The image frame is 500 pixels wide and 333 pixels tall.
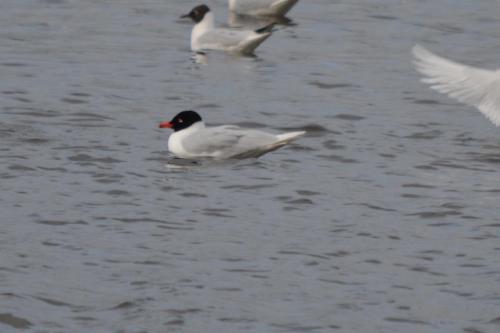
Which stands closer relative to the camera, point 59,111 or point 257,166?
point 257,166

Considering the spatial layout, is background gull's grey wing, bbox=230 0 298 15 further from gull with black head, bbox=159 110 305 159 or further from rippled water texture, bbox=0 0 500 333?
gull with black head, bbox=159 110 305 159

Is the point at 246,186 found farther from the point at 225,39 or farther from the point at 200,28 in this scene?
the point at 200,28

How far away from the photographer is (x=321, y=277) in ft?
36.1

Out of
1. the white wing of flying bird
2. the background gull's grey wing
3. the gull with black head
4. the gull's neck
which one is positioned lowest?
the background gull's grey wing

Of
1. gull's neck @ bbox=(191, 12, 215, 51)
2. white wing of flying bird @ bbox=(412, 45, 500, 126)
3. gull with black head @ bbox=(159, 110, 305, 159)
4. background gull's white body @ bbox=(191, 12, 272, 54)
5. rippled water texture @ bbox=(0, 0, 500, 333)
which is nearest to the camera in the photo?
rippled water texture @ bbox=(0, 0, 500, 333)

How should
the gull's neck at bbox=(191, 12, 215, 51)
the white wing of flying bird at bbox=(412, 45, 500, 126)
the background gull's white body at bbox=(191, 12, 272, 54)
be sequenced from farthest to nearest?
the gull's neck at bbox=(191, 12, 215, 51)
the background gull's white body at bbox=(191, 12, 272, 54)
the white wing of flying bird at bbox=(412, 45, 500, 126)

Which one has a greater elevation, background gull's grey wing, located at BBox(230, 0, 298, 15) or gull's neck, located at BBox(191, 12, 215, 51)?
gull's neck, located at BBox(191, 12, 215, 51)

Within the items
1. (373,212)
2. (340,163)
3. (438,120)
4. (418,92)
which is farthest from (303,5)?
(373,212)

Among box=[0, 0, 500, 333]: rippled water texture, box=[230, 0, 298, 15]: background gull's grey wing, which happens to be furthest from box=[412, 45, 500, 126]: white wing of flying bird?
box=[230, 0, 298, 15]: background gull's grey wing

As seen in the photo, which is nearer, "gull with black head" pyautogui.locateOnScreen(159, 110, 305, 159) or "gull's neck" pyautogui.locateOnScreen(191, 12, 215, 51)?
"gull with black head" pyautogui.locateOnScreen(159, 110, 305, 159)

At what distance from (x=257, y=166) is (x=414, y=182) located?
1552 mm

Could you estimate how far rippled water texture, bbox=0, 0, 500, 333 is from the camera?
10.4m

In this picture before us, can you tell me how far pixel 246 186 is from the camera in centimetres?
1406

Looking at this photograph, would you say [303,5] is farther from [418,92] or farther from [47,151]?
[47,151]
